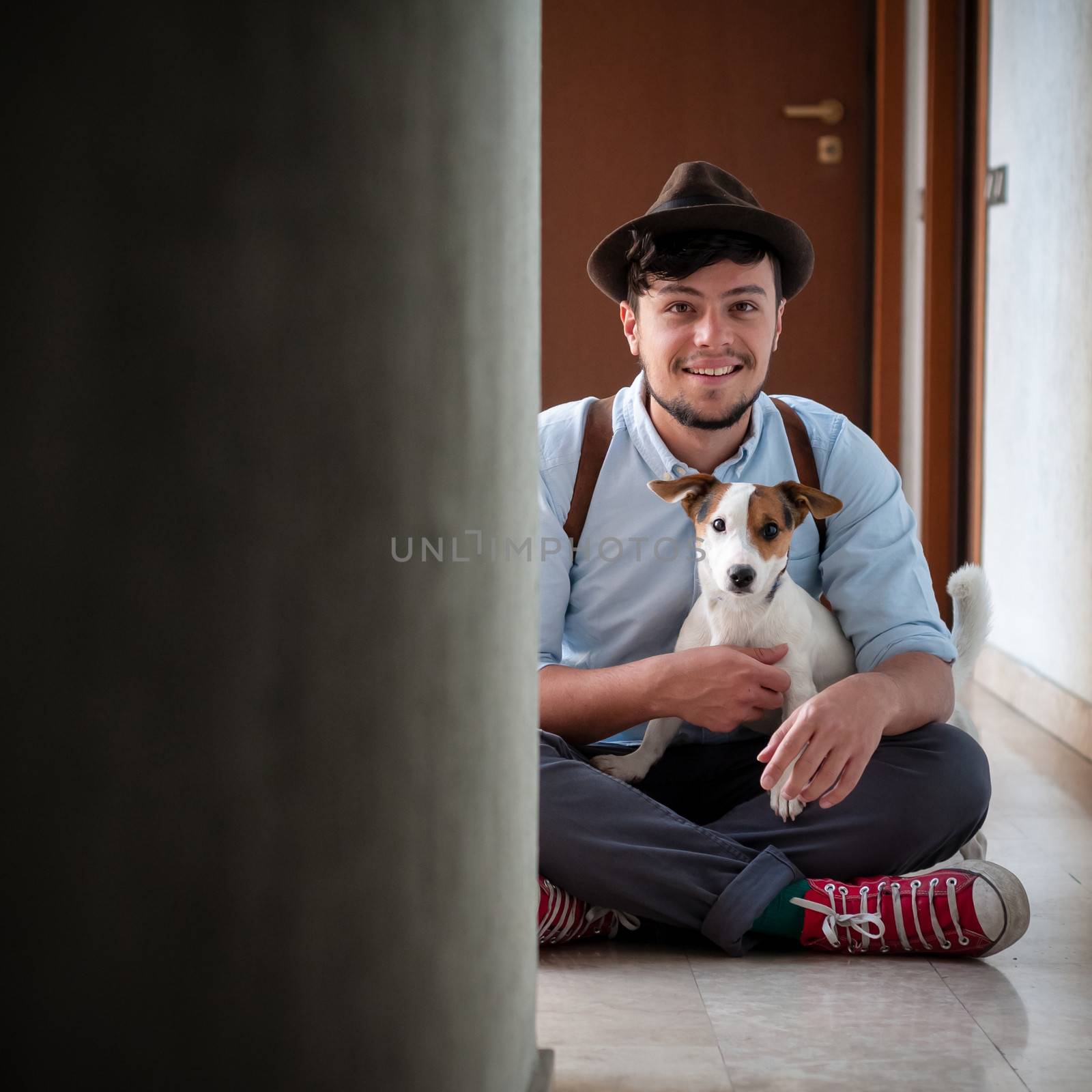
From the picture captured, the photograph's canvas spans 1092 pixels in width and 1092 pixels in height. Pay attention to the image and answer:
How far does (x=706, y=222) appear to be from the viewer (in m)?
1.47

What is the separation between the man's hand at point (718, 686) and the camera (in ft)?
4.49

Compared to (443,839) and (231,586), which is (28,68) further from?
(443,839)

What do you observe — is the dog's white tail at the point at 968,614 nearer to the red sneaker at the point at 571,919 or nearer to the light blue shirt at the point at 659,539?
the light blue shirt at the point at 659,539

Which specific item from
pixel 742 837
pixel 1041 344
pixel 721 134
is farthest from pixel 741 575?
pixel 721 134

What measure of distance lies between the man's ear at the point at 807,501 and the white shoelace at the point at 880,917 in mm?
414

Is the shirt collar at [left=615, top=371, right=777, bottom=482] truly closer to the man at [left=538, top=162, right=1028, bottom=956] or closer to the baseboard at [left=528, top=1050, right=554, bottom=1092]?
the man at [left=538, top=162, right=1028, bottom=956]

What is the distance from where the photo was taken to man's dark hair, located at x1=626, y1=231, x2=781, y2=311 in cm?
148

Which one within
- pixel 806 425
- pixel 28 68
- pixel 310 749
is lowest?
pixel 310 749

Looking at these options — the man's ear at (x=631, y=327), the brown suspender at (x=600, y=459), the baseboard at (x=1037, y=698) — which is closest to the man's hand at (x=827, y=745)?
the brown suspender at (x=600, y=459)

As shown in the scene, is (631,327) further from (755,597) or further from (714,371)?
(755,597)

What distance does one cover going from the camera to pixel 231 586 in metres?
0.53

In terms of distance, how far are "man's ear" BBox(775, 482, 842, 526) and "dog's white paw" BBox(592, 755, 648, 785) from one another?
0.35m

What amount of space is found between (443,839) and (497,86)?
432 mm

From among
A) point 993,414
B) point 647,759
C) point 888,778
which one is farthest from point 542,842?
point 993,414
